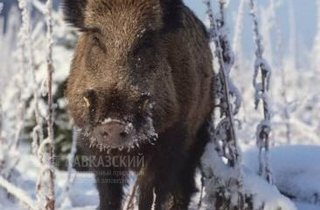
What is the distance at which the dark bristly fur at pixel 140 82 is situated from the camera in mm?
3432

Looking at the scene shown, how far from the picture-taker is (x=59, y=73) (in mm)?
8906

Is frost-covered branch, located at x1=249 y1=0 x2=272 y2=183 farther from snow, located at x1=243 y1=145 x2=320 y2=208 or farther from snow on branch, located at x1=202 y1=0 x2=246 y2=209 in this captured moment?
snow, located at x1=243 y1=145 x2=320 y2=208

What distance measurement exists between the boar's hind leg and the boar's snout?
86cm

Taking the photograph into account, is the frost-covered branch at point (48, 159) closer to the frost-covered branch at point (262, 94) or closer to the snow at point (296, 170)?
the frost-covered branch at point (262, 94)

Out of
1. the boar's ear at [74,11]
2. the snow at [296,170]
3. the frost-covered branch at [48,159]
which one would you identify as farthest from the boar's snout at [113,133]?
the snow at [296,170]

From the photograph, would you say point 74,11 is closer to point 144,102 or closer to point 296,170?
point 144,102

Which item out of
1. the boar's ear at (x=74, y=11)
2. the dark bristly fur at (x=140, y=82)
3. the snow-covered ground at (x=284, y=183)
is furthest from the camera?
the snow-covered ground at (x=284, y=183)

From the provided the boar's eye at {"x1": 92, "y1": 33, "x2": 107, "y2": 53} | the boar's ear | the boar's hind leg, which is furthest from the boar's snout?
the boar's hind leg

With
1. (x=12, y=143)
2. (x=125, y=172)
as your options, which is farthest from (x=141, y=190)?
(x=12, y=143)

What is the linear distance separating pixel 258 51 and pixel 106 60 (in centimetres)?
147

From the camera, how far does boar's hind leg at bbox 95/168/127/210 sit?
4223 millimetres

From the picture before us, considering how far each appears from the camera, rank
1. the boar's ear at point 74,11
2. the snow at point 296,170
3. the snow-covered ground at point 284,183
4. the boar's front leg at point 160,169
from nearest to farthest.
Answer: the boar's ear at point 74,11 < the boar's front leg at point 160,169 < the snow-covered ground at point 284,183 < the snow at point 296,170

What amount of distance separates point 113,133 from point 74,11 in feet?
3.08

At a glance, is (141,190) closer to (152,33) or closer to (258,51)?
(152,33)
